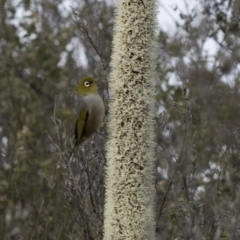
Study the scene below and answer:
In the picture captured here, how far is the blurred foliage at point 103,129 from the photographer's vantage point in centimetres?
521

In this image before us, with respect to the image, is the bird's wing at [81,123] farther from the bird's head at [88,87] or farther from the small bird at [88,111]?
the bird's head at [88,87]

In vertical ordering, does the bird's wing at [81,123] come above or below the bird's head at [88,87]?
below

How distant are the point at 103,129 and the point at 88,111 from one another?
0.27 m

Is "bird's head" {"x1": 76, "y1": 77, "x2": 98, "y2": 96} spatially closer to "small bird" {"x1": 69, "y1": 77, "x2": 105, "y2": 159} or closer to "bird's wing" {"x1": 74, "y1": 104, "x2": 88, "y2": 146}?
"small bird" {"x1": 69, "y1": 77, "x2": 105, "y2": 159}

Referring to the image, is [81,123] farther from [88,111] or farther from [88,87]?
[88,87]

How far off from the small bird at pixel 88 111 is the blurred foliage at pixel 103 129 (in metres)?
0.11

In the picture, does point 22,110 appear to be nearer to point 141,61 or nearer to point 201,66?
point 201,66

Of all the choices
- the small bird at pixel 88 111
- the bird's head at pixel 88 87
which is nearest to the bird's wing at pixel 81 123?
the small bird at pixel 88 111

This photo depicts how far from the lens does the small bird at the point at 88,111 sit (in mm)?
5832

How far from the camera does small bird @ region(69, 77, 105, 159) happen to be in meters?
5.83

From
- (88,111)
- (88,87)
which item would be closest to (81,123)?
(88,111)

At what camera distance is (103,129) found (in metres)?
6.09

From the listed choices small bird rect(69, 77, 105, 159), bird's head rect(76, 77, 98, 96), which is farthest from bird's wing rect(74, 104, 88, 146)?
bird's head rect(76, 77, 98, 96)

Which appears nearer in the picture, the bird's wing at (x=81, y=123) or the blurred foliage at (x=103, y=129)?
the blurred foliage at (x=103, y=129)
